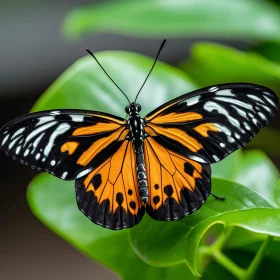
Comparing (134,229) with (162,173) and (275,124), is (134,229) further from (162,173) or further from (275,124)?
(275,124)

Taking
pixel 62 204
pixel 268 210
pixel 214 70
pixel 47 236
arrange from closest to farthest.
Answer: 1. pixel 268 210
2. pixel 62 204
3. pixel 214 70
4. pixel 47 236

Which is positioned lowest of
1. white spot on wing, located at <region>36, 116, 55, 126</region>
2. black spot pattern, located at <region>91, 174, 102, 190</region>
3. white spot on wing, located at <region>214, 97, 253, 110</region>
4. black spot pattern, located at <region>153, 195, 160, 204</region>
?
black spot pattern, located at <region>91, 174, 102, 190</region>

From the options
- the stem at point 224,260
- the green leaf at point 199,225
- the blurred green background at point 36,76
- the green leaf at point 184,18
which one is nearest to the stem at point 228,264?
the stem at point 224,260

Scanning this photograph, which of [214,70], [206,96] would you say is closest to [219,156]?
[206,96]

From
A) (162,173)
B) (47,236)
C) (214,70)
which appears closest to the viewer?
(162,173)

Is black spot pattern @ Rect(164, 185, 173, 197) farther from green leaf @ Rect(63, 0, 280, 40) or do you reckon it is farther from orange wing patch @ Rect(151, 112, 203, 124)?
green leaf @ Rect(63, 0, 280, 40)

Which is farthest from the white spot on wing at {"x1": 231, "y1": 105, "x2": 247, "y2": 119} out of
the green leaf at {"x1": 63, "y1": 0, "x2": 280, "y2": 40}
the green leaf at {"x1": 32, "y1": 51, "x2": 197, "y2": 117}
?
the green leaf at {"x1": 63, "y1": 0, "x2": 280, "y2": 40}

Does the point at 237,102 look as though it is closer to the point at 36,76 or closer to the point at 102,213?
the point at 102,213
